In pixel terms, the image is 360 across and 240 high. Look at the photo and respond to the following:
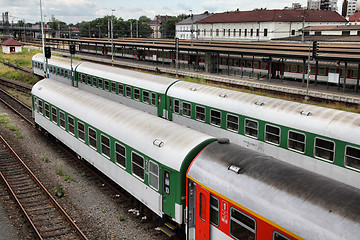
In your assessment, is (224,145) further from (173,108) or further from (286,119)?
(173,108)

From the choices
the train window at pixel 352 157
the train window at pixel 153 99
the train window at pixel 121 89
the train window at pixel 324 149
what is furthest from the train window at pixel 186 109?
the train window at pixel 352 157

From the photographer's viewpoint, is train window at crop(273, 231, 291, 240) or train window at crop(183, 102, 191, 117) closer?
train window at crop(273, 231, 291, 240)

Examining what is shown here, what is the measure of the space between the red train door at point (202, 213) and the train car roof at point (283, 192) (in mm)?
298

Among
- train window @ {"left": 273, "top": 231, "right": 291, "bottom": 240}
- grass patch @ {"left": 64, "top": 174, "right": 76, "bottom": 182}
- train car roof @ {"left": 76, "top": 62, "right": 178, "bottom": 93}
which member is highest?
train car roof @ {"left": 76, "top": 62, "right": 178, "bottom": 93}

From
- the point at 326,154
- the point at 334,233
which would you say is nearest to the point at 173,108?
the point at 326,154

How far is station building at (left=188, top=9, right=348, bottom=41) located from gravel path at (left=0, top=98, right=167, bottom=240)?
203 feet

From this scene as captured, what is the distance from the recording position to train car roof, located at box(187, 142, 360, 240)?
19.9ft

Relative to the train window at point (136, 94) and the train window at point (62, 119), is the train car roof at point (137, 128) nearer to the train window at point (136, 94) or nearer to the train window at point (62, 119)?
A: the train window at point (62, 119)

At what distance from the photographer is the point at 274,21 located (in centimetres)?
7838

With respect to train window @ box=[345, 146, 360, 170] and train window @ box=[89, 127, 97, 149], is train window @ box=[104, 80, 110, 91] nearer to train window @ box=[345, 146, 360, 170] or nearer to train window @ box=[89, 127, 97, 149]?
train window @ box=[89, 127, 97, 149]

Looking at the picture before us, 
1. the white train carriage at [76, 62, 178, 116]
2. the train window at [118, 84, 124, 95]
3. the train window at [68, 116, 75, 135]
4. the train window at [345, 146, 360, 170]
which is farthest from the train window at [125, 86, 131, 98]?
the train window at [345, 146, 360, 170]

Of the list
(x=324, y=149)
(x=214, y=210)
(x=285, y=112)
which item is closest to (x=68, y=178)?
(x=214, y=210)

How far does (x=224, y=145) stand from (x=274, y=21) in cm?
7512

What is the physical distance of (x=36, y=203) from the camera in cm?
1344
